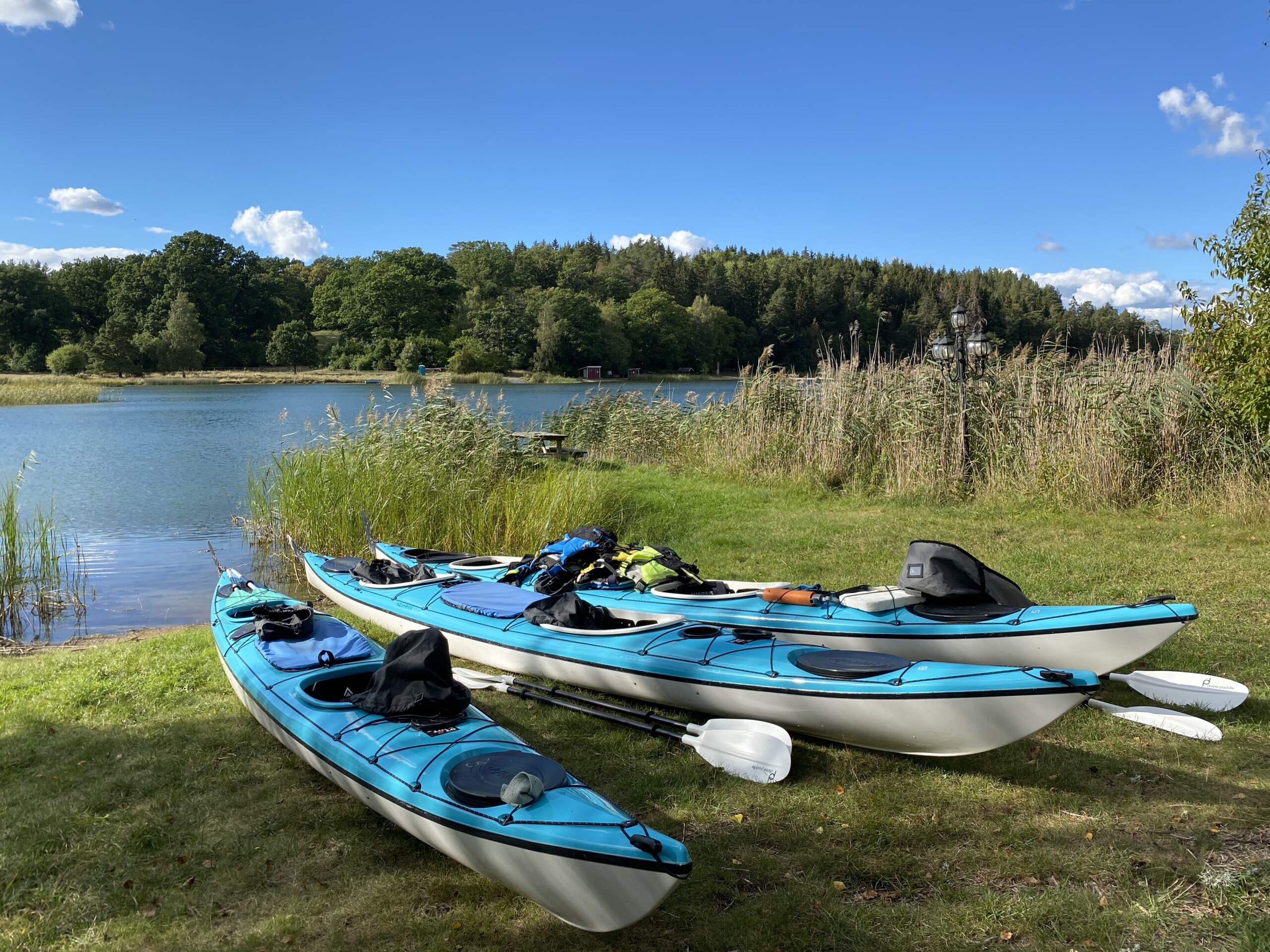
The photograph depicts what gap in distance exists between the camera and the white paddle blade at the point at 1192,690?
388cm

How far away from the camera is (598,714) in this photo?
4105 mm

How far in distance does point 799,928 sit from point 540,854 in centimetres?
88

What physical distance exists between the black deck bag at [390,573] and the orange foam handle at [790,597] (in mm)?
2536

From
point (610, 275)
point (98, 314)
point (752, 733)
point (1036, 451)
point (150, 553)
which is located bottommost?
point (150, 553)

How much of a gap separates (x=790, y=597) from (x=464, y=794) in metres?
2.67

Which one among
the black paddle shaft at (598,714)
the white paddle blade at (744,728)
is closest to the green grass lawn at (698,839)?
the black paddle shaft at (598,714)

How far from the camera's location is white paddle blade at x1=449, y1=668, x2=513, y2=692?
445 centimetres

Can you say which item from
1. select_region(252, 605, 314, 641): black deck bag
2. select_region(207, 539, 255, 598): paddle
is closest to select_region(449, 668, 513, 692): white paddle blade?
select_region(252, 605, 314, 641): black deck bag

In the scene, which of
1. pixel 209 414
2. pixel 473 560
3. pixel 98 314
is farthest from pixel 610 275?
pixel 473 560

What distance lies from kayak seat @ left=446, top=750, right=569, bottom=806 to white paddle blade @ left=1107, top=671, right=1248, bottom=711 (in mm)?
2998

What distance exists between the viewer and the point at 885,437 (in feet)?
36.0

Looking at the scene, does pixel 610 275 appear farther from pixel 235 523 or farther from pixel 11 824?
pixel 11 824

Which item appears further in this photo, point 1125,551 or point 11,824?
point 1125,551

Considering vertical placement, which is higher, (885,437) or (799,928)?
(885,437)
